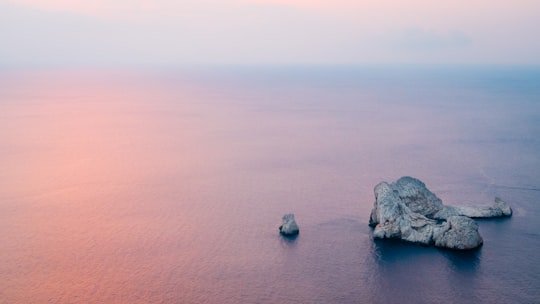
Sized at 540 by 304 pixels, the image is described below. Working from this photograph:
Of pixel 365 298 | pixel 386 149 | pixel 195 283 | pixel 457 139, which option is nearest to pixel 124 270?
pixel 195 283

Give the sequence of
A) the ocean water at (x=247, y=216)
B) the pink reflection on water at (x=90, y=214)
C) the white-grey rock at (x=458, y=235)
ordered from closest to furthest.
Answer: the ocean water at (x=247, y=216), the pink reflection on water at (x=90, y=214), the white-grey rock at (x=458, y=235)

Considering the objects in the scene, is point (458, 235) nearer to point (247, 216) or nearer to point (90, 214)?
point (247, 216)

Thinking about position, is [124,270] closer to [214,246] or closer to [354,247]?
[214,246]

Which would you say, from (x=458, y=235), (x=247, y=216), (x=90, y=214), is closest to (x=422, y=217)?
(x=458, y=235)

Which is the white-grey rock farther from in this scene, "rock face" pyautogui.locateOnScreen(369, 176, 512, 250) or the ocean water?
the ocean water

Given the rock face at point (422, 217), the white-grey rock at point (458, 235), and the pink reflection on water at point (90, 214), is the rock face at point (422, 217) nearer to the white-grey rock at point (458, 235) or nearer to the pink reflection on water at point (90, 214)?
the white-grey rock at point (458, 235)

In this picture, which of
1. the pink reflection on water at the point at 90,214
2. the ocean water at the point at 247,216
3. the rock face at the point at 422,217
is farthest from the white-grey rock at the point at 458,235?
the pink reflection on water at the point at 90,214
